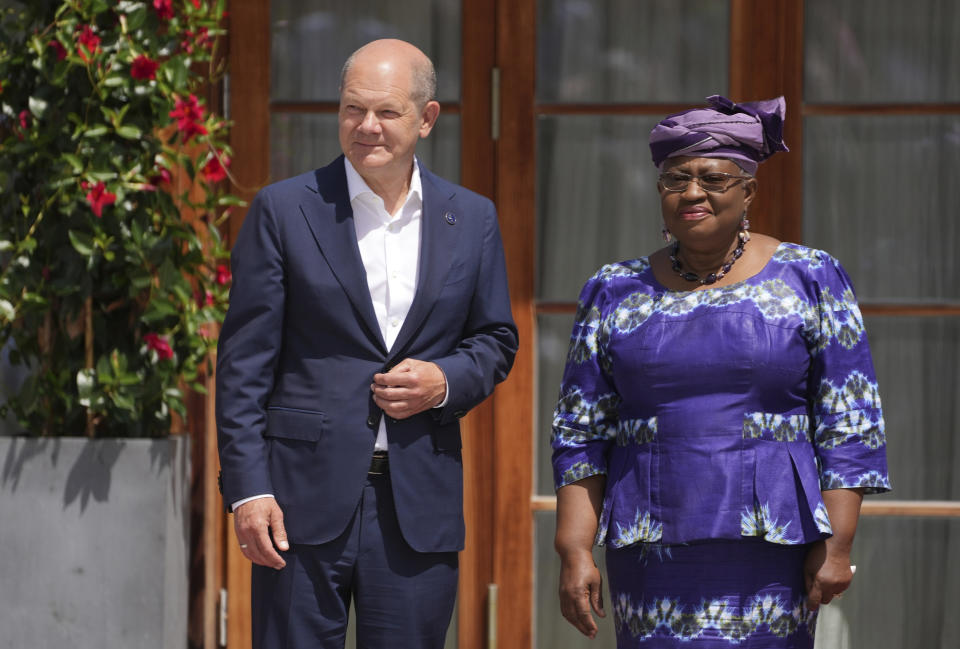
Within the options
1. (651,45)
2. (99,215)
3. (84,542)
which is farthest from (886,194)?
(84,542)

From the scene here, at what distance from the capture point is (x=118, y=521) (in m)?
3.54

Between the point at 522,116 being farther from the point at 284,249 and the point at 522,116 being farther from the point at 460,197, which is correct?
the point at 284,249

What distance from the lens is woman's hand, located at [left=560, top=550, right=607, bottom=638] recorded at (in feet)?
8.41

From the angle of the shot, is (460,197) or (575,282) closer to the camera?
(460,197)

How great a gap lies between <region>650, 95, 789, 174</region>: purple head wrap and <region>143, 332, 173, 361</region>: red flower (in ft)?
5.35

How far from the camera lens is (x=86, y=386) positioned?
140 inches

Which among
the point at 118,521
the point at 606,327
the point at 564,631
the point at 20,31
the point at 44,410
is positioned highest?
the point at 20,31

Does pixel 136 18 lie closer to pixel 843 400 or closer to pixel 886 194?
pixel 843 400

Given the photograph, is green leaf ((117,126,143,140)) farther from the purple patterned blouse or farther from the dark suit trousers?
the purple patterned blouse

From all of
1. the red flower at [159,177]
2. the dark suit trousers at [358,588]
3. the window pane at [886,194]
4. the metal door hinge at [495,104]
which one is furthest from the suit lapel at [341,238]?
the window pane at [886,194]

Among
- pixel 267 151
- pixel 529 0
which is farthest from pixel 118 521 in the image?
pixel 529 0

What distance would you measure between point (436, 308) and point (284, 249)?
12.4 inches

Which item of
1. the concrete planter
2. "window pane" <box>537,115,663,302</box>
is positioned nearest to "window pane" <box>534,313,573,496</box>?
"window pane" <box>537,115,663,302</box>

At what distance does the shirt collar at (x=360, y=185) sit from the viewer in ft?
8.71
